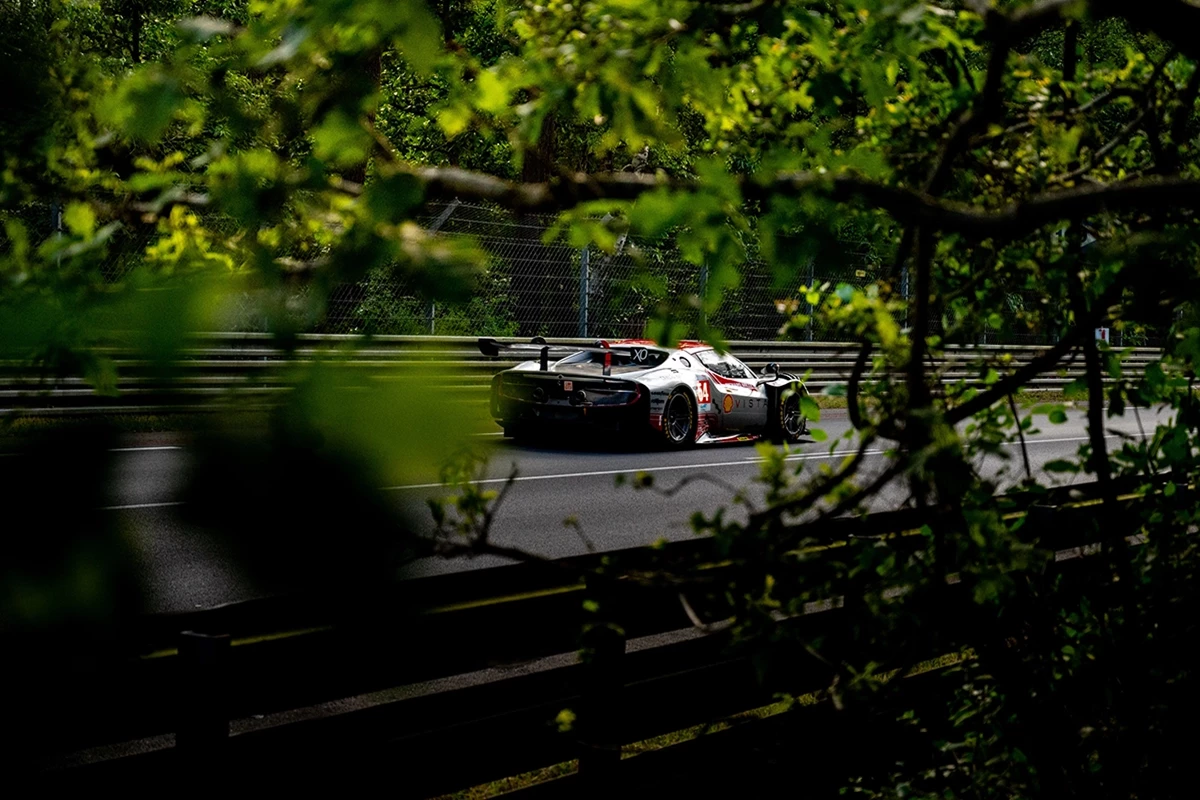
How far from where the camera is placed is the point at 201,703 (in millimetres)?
2748

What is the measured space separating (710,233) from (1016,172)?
151 cm

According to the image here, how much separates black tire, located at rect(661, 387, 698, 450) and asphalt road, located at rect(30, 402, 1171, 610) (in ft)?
0.83

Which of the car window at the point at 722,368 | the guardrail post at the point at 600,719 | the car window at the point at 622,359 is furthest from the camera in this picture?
the car window at the point at 722,368

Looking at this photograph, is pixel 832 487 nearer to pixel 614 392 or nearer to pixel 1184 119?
pixel 1184 119

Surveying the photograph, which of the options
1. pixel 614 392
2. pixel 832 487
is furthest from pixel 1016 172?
pixel 614 392

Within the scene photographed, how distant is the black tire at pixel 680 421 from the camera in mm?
14727

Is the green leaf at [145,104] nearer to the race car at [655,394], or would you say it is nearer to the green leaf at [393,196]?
the green leaf at [393,196]

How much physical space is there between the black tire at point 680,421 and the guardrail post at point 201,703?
11.9 meters

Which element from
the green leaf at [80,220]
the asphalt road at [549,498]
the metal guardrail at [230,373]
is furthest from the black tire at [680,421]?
the metal guardrail at [230,373]

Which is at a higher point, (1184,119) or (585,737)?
(1184,119)

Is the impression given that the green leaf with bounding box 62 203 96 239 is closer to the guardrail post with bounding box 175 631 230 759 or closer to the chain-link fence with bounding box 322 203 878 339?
the chain-link fence with bounding box 322 203 878 339

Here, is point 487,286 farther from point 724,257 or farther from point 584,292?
point 584,292

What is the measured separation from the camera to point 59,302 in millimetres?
1025

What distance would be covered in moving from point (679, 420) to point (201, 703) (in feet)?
40.7
